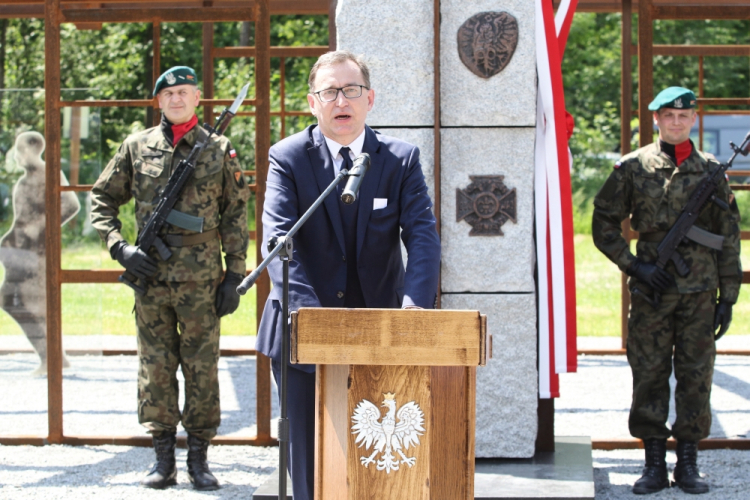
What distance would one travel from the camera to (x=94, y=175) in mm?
7141

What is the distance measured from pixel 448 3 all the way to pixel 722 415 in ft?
11.4

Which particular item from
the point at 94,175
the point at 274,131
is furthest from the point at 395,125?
the point at 274,131

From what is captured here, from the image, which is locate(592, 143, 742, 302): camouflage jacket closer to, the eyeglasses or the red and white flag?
the red and white flag

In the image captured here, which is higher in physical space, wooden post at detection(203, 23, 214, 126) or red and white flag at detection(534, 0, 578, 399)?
wooden post at detection(203, 23, 214, 126)

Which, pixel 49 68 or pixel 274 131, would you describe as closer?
pixel 49 68

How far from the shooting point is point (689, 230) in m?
5.29

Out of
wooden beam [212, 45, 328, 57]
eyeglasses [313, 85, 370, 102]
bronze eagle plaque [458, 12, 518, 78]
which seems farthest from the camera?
wooden beam [212, 45, 328, 57]

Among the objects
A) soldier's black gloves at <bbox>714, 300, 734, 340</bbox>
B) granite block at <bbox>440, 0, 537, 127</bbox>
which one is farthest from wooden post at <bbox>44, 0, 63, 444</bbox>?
soldier's black gloves at <bbox>714, 300, 734, 340</bbox>

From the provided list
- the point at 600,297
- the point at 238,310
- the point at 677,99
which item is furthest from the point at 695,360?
the point at 600,297

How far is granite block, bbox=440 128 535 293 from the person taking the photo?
512 cm

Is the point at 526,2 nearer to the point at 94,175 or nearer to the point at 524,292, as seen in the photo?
the point at 524,292

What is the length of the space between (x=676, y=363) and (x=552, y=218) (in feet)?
3.38

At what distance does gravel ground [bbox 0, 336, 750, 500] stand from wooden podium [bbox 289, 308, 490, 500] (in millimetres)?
2219

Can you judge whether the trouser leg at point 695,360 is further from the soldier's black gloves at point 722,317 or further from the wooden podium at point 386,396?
the wooden podium at point 386,396
